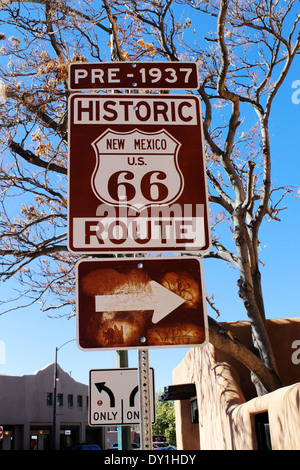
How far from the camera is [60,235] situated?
38.1ft

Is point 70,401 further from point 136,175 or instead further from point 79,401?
point 136,175

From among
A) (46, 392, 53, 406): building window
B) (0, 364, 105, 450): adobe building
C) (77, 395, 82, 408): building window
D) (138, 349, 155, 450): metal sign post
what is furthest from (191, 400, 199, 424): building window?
(77, 395, 82, 408): building window

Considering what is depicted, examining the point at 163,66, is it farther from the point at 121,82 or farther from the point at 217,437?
the point at 217,437

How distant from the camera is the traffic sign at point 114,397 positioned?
18.7 feet

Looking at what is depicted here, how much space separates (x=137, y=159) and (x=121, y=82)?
1.84 ft

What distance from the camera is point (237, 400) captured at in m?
10.6

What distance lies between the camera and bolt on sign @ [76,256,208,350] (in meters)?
2.29

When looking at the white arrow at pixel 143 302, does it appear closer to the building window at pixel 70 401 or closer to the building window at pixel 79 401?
the building window at pixel 70 401

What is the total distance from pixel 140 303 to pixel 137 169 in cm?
72

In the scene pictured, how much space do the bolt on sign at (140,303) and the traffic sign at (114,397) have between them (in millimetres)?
3542

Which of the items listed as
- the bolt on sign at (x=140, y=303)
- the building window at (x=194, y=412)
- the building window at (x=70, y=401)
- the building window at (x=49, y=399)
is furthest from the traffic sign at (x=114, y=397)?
the building window at (x=70, y=401)

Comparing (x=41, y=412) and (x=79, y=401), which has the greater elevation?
(x=79, y=401)

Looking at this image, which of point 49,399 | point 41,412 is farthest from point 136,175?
point 49,399

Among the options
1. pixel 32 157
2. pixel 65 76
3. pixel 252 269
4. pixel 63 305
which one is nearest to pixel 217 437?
pixel 252 269
